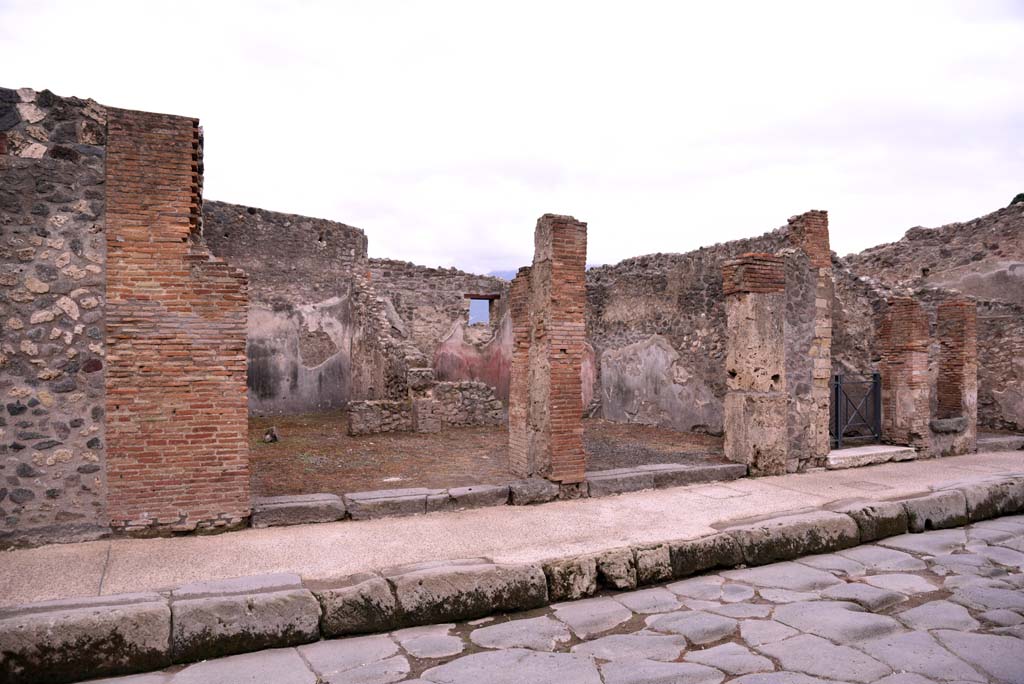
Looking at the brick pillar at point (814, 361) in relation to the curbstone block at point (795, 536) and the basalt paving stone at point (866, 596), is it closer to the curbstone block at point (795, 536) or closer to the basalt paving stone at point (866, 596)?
the curbstone block at point (795, 536)

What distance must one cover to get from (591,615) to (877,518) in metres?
3.31

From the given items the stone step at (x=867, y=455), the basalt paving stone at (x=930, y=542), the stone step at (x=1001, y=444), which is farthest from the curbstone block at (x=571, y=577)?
the stone step at (x=1001, y=444)

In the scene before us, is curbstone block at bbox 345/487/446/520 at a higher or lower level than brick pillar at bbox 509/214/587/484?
lower

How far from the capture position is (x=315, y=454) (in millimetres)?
9109

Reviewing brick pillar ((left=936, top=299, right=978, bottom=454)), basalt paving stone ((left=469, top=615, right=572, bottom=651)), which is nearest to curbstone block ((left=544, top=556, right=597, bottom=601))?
basalt paving stone ((left=469, top=615, right=572, bottom=651))

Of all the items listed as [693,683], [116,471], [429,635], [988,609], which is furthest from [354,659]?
[988,609]

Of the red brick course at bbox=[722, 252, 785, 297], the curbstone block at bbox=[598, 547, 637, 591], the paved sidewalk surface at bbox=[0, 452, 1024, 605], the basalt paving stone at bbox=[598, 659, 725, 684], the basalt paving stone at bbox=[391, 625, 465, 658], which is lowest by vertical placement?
the basalt paving stone at bbox=[391, 625, 465, 658]

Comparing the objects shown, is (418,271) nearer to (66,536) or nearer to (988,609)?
(66,536)

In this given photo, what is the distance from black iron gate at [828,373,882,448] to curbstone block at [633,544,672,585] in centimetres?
550

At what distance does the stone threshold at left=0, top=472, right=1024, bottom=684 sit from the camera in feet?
11.3

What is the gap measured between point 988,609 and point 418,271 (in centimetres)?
1427

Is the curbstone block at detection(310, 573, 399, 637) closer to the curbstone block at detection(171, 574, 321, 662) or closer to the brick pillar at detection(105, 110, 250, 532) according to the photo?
the curbstone block at detection(171, 574, 321, 662)

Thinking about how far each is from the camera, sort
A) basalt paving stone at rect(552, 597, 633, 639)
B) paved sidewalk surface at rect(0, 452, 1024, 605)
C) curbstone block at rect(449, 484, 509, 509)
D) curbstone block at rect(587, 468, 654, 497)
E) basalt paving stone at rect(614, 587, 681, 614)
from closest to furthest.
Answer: basalt paving stone at rect(552, 597, 633, 639)
paved sidewalk surface at rect(0, 452, 1024, 605)
basalt paving stone at rect(614, 587, 681, 614)
curbstone block at rect(449, 484, 509, 509)
curbstone block at rect(587, 468, 654, 497)

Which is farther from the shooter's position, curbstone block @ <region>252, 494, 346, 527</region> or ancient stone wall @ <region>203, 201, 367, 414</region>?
ancient stone wall @ <region>203, 201, 367, 414</region>
